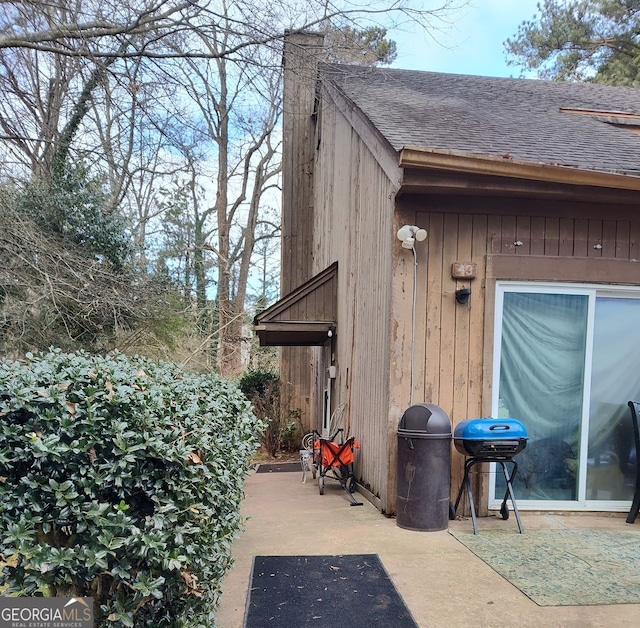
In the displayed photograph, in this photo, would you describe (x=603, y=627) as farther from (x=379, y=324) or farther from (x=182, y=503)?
(x=379, y=324)

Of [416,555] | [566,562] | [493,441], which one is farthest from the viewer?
[493,441]

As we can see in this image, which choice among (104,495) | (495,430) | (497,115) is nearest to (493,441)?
(495,430)

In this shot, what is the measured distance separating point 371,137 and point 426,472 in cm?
340

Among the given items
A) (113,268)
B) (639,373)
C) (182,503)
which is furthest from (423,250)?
(113,268)

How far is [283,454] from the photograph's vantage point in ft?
34.1

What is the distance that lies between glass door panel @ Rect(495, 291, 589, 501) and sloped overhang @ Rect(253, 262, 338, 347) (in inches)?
122

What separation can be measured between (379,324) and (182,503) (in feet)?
11.3

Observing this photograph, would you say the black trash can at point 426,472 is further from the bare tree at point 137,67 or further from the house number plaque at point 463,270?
the bare tree at point 137,67

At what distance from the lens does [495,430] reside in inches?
165

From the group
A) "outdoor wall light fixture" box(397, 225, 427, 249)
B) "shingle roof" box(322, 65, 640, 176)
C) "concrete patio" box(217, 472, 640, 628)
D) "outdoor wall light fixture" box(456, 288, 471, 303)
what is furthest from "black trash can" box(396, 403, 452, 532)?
"shingle roof" box(322, 65, 640, 176)

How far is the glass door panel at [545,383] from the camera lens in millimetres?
4758

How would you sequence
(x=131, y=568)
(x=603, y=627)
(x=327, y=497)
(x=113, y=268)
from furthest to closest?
1. (x=113, y=268)
2. (x=327, y=497)
3. (x=603, y=627)
4. (x=131, y=568)

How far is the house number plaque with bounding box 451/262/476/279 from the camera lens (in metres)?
4.65

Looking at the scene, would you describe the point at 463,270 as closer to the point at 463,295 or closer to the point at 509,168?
the point at 463,295
